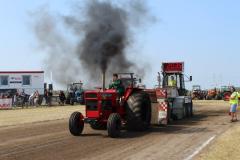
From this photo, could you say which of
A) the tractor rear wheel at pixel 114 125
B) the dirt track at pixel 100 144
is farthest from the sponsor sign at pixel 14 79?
the tractor rear wheel at pixel 114 125

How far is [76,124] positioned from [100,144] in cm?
231

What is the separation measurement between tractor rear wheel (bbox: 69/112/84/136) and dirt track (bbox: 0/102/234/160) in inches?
8.7

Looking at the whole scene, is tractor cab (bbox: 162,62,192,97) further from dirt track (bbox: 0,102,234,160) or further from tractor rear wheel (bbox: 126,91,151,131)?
tractor rear wheel (bbox: 126,91,151,131)

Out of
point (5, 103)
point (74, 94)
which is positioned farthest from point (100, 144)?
point (74, 94)

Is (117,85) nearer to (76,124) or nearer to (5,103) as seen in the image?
(76,124)

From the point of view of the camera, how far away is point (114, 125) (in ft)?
45.9

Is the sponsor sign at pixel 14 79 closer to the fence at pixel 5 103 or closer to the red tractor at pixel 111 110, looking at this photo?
the fence at pixel 5 103

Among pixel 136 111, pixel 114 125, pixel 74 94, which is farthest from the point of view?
pixel 74 94

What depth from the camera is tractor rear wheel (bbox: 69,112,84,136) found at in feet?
48.6

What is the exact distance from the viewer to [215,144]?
41.1ft

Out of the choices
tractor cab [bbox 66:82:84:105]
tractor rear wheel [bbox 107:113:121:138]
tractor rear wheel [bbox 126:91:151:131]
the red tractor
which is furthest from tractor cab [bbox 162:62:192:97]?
tractor cab [bbox 66:82:84:105]

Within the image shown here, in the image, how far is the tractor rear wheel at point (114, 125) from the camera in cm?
1397

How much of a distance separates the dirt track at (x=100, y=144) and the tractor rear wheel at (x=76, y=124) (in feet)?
0.72

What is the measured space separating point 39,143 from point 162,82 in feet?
43.4
